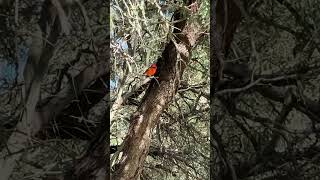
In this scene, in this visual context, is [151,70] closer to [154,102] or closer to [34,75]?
[154,102]

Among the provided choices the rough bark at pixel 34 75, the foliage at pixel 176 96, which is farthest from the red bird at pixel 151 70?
the rough bark at pixel 34 75

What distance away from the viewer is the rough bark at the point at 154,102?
195cm

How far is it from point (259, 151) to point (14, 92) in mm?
680

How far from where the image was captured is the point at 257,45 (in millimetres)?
1265

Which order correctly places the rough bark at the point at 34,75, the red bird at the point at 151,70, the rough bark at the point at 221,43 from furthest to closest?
the red bird at the point at 151,70 → the rough bark at the point at 221,43 → the rough bark at the point at 34,75

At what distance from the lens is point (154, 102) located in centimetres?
198

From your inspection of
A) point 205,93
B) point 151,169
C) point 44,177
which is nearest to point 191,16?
point 205,93

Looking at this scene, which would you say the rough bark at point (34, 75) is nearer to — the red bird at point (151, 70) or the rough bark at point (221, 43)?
the rough bark at point (221, 43)

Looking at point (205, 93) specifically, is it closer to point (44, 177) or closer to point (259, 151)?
point (259, 151)

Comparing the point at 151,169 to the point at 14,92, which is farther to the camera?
the point at 151,169

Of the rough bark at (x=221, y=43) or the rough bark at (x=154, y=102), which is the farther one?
the rough bark at (x=154, y=102)

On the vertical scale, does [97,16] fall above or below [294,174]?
above

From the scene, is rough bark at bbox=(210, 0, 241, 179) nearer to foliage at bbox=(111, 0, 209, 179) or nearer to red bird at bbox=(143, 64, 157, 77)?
foliage at bbox=(111, 0, 209, 179)

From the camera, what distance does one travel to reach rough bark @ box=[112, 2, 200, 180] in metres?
1.95
